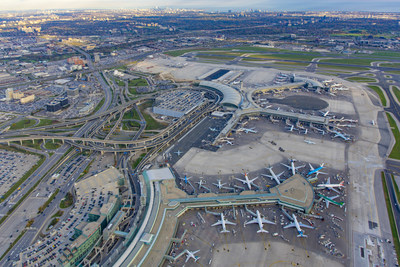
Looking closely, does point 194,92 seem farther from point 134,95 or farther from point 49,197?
point 49,197

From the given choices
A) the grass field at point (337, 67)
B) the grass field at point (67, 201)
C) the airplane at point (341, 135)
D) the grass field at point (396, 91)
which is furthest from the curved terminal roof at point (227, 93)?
the grass field at point (337, 67)

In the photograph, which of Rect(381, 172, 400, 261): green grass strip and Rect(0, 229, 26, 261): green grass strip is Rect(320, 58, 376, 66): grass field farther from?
Rect(0, 229, 26, 261): green grass strip

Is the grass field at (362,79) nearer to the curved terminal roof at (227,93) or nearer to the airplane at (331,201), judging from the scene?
the curved terminal roof at (227,93)

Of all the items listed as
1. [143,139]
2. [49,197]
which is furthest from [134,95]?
[49,197]

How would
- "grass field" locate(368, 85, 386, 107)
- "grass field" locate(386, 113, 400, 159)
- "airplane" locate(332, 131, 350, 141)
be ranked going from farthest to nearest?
"grass field" locate(368, 85, 386, 107)
"airplane" locate(332, 131, 350, 141)
"grass field" locate(386, 113, 400, 159)

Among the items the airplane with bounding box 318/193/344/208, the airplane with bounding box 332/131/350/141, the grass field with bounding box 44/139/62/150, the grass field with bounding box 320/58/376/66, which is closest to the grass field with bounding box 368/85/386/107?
the airplane with bounding box 332/131/350/141

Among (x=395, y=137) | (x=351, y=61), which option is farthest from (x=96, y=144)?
(x=351, y=61)

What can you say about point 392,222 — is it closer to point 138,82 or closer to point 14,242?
point 14,242
